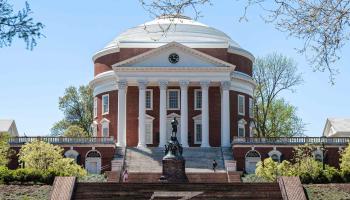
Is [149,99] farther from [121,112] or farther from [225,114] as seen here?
[225,114]

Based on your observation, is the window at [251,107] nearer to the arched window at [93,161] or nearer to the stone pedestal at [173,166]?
the arched window at [93,161]

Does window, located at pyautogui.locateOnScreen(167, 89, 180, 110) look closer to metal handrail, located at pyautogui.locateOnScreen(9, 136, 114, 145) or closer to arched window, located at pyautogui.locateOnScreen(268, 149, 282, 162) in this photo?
metal handrail, located at pyautogui.locateOnScreen(9, 136, 114, 145)

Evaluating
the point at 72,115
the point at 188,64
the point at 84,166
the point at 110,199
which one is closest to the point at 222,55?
the point at 188,64

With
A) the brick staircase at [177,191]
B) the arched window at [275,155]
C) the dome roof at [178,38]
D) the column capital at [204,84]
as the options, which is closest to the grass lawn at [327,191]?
the brick staircase at [177,191]

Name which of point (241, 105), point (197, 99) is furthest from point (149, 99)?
point (241, 105)

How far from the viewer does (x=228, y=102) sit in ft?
251

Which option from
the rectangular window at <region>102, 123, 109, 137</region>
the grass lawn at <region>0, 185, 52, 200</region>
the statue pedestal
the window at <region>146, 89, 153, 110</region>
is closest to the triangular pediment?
the window at <region>146, 89, 153, 110</region>

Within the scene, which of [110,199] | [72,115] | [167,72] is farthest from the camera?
[72,115]

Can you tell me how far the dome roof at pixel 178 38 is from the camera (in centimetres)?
7956

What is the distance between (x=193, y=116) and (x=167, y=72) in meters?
5.66

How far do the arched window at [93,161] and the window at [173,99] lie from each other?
10.6 m

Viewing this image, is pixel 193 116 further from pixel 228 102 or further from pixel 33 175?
pixel 33 175

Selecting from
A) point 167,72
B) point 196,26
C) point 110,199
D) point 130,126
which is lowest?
point 110,199

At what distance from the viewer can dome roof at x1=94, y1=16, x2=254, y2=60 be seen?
79562 mm
